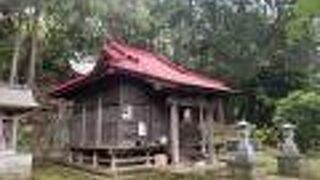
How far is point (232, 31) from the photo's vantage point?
3017 cm

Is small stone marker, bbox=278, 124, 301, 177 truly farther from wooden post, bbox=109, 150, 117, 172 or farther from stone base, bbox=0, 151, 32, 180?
stone base, bbox=0, 151, 32, 180

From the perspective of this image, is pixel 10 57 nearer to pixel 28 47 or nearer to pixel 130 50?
pixel 28 47

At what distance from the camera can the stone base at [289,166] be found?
54.2 ft

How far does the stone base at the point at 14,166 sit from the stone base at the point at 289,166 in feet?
28.8

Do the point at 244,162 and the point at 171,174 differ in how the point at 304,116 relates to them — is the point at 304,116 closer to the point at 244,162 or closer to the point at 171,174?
the point at 244,162

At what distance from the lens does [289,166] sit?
16.6 m

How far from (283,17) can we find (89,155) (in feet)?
58.1

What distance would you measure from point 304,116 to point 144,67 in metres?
8.52

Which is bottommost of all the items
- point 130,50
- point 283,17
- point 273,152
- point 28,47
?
point 273,152

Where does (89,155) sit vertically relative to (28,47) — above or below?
below

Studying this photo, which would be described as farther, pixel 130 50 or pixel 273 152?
pixel 273 152

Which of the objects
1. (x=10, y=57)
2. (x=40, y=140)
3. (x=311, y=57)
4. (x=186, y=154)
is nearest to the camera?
(x=186, y=154)

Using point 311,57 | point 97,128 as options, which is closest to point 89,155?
point 97,128

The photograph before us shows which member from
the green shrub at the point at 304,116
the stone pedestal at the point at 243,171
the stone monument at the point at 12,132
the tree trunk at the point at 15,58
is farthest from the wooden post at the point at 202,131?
the tree trunk at the point at 15,58
